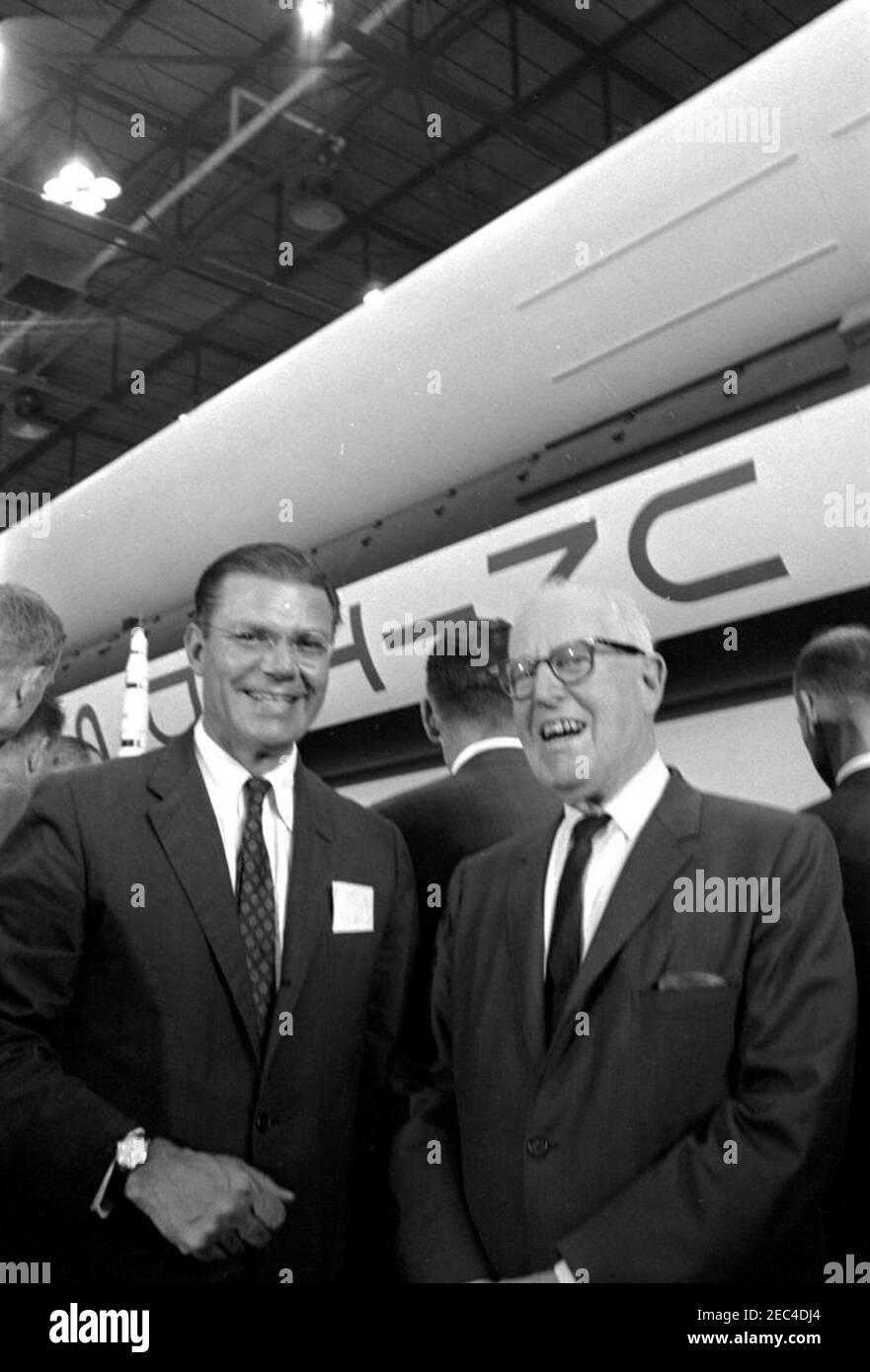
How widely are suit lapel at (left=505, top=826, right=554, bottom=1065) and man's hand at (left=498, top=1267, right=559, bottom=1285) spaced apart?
0.15m

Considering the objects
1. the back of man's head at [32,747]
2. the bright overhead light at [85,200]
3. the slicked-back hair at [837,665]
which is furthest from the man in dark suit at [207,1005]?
the bright overhead light at [85,200]

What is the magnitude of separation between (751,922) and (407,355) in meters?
1.02

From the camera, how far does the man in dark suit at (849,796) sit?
846 mm

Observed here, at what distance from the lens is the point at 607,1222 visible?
77cm

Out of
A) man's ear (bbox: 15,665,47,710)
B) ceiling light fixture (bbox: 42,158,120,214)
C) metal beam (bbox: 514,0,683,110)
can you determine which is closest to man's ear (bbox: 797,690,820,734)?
man's ear (bbox: 15,665,47,710)

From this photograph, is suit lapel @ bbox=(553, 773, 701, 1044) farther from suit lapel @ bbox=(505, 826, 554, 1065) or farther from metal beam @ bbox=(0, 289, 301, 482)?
metal beam @ bbox=(0, 289, 301, 482)

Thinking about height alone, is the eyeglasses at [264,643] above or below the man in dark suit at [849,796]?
above

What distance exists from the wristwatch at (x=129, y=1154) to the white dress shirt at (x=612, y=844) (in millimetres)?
352

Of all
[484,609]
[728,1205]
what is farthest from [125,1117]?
[484,609]

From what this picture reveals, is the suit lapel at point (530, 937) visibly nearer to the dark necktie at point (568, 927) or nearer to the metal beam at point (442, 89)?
the dark necktie at point (568, 927)

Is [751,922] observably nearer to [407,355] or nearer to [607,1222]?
[607,1222]

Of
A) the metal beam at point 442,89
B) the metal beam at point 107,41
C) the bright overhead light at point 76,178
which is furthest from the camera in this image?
the bright overhead light at point 76,178

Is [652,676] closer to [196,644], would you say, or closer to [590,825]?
[590,825]

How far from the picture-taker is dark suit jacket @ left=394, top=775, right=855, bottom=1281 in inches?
29.3
